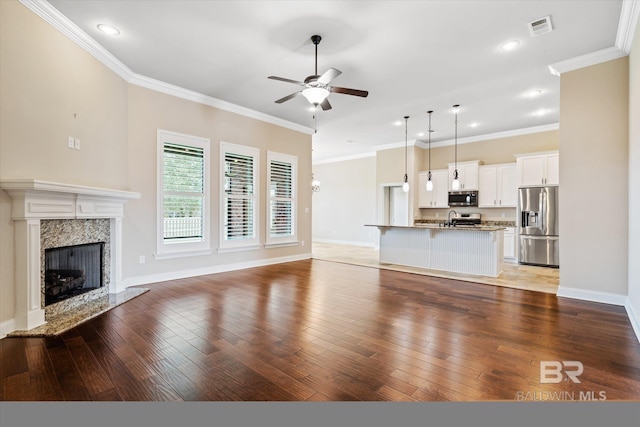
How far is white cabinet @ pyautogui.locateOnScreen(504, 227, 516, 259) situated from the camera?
7.06 metres

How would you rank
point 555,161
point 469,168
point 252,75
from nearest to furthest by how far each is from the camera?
point 252,75
point 555,161
point 469,168

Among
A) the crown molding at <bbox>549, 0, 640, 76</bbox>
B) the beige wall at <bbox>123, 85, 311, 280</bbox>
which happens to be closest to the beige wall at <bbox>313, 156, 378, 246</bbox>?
the beige wall at <bbox>123, 85, 311, 280</bbox>

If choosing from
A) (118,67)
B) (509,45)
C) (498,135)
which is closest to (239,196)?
(118,67)

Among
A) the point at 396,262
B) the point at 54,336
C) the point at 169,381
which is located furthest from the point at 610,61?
the point at 54,336

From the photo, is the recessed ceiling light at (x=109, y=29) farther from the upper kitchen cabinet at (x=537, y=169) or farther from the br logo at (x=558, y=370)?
the upper kitchen cabinet at (x=537, y=169)

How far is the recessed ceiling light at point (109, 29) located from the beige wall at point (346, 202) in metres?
7.80

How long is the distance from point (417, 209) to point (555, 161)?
336 cm

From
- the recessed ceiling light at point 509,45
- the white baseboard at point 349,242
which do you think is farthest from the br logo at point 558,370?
the white baseboard at point 349,242

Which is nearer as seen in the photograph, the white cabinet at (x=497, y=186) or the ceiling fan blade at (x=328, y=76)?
the ceiling fan blade at (x=328, y=76)

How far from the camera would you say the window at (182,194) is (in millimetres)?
4840

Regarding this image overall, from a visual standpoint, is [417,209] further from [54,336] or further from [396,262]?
[54,336]

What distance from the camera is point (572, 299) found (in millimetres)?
3953

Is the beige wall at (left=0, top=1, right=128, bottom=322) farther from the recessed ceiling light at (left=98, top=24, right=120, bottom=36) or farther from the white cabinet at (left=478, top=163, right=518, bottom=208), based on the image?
the white cabinet at (left=478, top=163, right=518, bottom=208)

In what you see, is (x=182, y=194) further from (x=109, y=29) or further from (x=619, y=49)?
(x=619, y=49)
